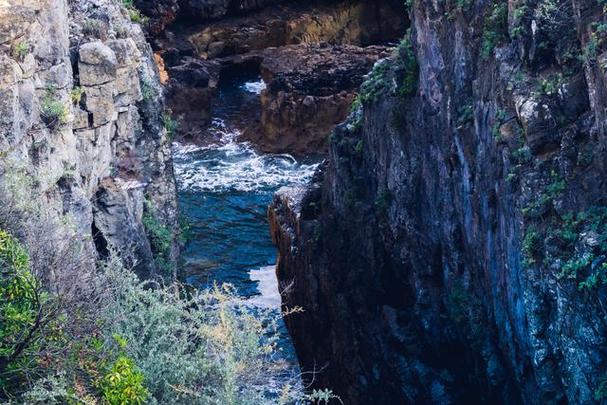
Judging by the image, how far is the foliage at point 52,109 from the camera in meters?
12.5

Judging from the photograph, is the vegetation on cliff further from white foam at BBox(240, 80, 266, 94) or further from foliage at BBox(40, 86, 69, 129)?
white foam at BBox(240, 80, 266, 94)

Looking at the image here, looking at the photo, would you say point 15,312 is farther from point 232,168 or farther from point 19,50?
point 232,168

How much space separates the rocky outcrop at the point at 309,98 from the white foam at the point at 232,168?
0.71 metres

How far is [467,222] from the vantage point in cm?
1303

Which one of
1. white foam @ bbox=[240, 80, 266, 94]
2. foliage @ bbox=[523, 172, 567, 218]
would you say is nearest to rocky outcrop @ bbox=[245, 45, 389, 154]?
white foam @ bbox=[240, 80, 266, 94]

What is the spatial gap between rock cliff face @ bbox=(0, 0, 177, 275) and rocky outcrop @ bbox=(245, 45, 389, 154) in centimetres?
1109

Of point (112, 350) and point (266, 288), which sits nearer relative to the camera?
point (112, 350)

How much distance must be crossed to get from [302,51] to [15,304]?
75.2ft

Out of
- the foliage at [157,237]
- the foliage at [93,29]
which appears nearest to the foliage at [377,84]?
the foliage at [157,237]

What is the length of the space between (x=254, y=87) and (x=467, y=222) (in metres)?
21.5

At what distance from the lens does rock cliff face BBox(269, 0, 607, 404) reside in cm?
1002

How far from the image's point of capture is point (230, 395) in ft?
27.2

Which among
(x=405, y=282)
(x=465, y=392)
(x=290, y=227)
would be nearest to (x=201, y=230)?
(x=290, y=227)

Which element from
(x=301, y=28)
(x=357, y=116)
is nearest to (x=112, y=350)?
(x=357, y=116)
